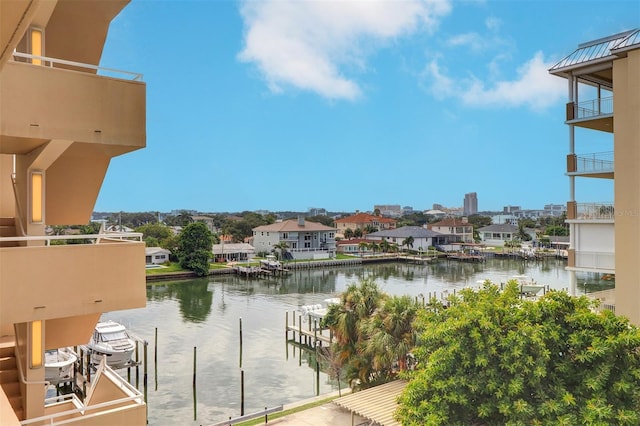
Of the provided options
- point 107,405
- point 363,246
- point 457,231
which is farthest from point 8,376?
point 457,231

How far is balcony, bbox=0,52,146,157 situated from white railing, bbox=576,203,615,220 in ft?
46.1

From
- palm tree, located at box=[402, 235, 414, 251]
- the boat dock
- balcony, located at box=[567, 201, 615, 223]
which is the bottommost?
the boat dock

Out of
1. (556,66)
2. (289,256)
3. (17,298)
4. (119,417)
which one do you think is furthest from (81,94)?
(289,256)

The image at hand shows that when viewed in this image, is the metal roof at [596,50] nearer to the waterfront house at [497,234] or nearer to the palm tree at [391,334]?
the palm tree at [391,334]

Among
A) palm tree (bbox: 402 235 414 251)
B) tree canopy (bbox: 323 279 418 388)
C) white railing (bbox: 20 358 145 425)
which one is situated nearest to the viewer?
white railing (bbox: 20 358 145 425)

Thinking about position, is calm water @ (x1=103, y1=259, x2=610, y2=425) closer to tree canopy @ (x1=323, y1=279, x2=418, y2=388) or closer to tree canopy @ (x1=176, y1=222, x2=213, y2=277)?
tree canopy @ (x1=176, y1=222, x2=213, y2=277)

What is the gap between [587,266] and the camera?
14.6 m

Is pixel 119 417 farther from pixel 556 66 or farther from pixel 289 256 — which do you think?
pixel 289 256

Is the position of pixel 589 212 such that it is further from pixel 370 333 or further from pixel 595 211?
pixel 370 333

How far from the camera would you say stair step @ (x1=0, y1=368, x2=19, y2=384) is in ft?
18.8

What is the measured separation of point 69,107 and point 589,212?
15071 millimetres

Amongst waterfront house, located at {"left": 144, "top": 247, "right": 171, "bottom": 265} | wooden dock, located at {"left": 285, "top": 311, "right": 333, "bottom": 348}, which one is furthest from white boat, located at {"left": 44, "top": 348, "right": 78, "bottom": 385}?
waterfront house, located at {"left": 144, "top": 247, "right": 171, "bottom": 265}

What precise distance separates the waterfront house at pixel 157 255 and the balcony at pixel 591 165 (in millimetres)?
44143

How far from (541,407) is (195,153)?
178m
